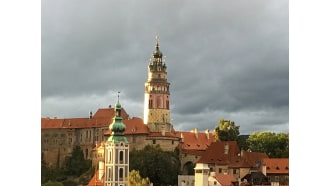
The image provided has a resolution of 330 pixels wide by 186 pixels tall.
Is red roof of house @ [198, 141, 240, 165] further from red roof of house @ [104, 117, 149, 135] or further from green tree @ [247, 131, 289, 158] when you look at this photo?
red roof of house @ [104, 117, 149, 135]

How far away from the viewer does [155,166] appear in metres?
13.6

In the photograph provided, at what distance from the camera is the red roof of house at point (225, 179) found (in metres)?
13.1

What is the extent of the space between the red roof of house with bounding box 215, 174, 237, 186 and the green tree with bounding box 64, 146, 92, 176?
10.4 ft

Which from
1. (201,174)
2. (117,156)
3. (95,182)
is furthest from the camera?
(201,174)

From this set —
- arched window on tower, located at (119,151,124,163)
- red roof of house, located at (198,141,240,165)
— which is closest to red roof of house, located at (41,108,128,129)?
arched window on tower, located at (119,151,124,163)

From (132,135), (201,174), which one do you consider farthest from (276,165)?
(132,135)

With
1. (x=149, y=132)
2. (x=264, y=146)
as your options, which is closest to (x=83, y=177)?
(x=149, y=132)

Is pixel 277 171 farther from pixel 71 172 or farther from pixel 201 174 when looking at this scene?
pixel 71 172

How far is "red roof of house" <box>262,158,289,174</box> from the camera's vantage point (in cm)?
1271

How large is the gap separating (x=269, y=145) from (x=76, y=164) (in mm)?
4333
